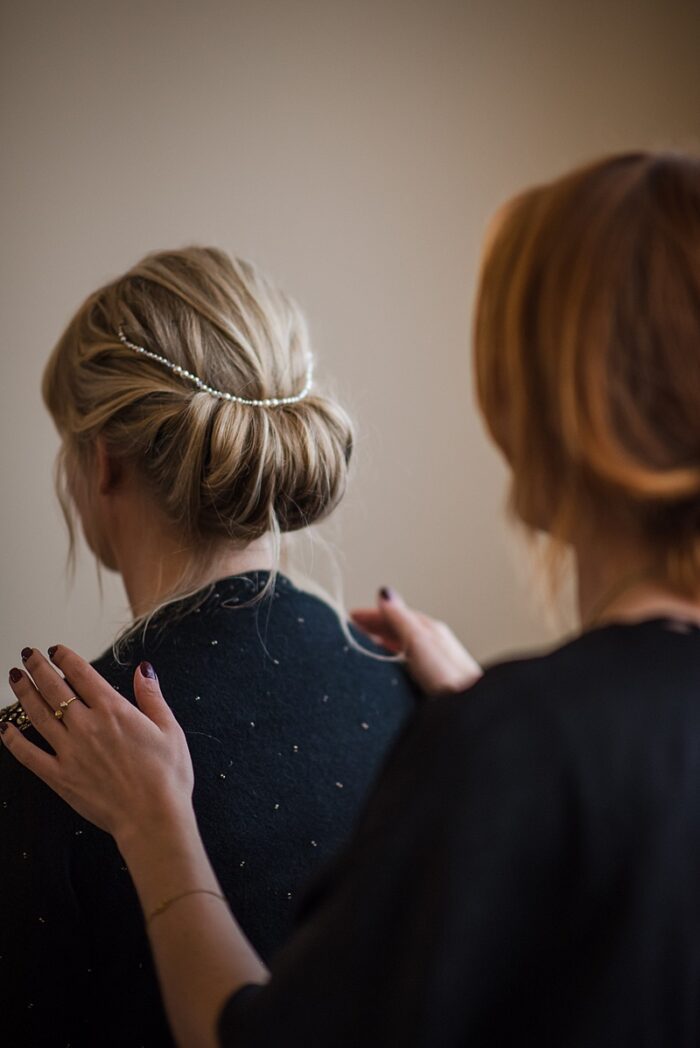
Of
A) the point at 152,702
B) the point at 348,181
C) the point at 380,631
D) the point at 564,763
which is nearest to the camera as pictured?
the point at 564,763

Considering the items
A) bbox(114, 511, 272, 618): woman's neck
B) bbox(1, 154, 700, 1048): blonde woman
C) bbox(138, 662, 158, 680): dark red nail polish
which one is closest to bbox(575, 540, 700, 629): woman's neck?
bbox(1, 154, 700, 1048): blonde woman

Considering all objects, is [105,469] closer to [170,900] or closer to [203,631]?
[203,631]

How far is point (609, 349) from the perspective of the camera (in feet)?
1.86

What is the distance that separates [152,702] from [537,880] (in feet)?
1.26

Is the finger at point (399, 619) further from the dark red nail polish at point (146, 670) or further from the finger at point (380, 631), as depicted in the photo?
the dark red nail polish at point (146, 670)

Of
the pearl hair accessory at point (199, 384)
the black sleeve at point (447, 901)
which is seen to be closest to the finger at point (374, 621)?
the pearl hair accessory at point (199, 384)

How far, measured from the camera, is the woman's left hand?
758 mm

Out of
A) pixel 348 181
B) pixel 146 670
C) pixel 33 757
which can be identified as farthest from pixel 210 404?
pixel 348 181

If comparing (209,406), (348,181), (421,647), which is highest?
(348,181)

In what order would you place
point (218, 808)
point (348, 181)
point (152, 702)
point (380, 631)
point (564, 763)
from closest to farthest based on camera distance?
1. point (564, 763)
2. point (152, 702)
3. point (218, 808)
4. point (380, 631)
5. point (348, 181)

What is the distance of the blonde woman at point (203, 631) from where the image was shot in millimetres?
907

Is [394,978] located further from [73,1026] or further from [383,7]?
[383,7]

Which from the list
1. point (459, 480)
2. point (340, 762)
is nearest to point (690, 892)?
point (340, 762)

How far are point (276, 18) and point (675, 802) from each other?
159 centimetres
